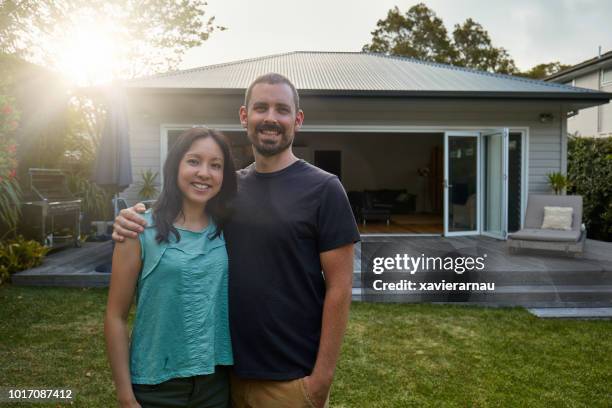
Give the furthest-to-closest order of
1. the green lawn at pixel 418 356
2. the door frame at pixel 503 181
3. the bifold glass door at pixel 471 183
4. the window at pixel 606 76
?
the window at pixel 606 76 → the bifold glass door at pixel 471 183 → the door frame at pixel 503 181 → the green lawn at pixel 418 356

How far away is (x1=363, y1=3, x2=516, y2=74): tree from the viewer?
80.3 ft

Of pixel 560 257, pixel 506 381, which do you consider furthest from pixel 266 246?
pixel 560 257

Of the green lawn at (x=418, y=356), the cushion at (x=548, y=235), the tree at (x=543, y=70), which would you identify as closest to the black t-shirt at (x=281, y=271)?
the green lawn at (x=418, y=356)

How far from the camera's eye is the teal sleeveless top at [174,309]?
1.38 metres

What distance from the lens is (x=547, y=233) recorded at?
6.70 metres

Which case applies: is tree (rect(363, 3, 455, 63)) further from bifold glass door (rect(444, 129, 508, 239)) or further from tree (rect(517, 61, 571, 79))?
bifold glass door (rect(444, 129, 508, 239))

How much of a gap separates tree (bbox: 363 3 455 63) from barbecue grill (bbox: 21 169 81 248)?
2020 centimetres

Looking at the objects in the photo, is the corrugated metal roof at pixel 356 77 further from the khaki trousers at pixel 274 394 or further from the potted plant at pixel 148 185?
the khaki trousers at pixel 274 394

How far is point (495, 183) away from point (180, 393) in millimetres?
8404

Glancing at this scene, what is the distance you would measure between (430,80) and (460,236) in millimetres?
3020

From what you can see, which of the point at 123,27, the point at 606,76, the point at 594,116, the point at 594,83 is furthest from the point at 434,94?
the point at 123,27

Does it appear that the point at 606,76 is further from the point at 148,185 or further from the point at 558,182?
the point at 148,185

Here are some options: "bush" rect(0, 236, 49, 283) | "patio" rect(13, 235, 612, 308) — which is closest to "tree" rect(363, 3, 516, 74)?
"patio" rect(13, 235, 612, 308)

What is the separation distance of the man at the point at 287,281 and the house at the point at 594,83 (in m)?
15.5
